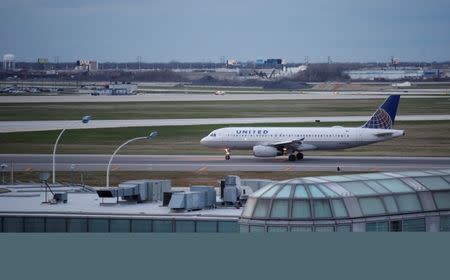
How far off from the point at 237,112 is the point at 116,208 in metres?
140

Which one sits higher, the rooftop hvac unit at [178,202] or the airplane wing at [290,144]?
the rooftop hvac unit at [178,202]

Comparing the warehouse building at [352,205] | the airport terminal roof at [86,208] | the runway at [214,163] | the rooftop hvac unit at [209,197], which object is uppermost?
the warehouse building at [352,205]

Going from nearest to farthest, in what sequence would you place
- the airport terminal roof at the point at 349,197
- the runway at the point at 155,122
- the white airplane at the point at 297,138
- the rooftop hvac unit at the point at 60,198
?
the airport terminal roof at the point at 349,197 < the rooftop hvac unit at the point at 60,198 < the white airplane at the point at 297,138 < the runway at the point at 155,122

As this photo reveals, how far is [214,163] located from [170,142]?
27.8 meters

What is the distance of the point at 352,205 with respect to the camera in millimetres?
42125

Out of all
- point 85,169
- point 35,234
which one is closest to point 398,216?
point 35,234

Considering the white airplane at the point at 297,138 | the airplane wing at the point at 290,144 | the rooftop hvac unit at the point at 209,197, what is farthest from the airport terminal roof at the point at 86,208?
the white airplane at the point at 297,138

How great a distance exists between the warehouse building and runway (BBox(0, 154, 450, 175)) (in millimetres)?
55059

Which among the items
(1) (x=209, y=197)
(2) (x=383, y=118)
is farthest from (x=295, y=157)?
(1) (x=209, y=197)

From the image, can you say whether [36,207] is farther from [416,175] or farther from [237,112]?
[237,112]

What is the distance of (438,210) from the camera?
45281 mm

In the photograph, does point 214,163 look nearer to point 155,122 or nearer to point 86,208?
point 86,208

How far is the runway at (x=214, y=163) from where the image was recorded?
343 ft

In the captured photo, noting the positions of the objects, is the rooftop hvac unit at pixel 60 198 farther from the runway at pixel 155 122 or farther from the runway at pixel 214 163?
the runway at pixel 155 122
